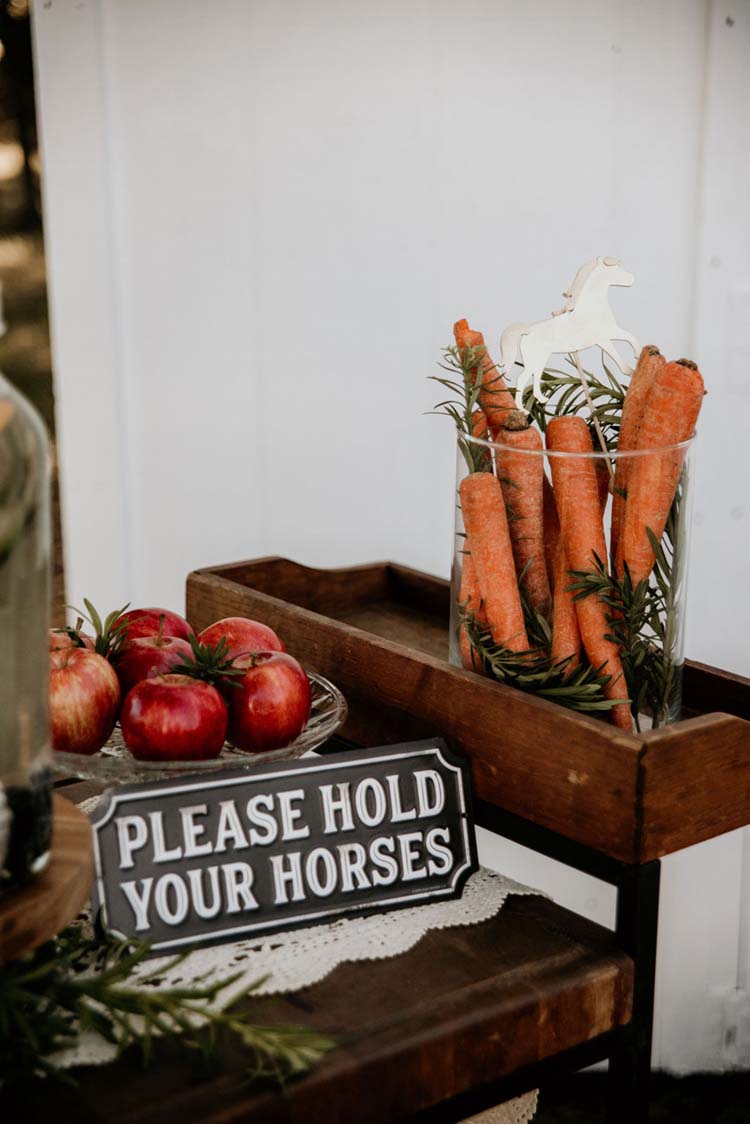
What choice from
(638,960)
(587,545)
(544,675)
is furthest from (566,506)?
(638,960)

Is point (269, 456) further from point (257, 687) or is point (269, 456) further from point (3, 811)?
point (3, 811)

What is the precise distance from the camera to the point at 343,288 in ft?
5.03

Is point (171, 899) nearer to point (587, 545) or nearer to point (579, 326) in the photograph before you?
point (587, 545)

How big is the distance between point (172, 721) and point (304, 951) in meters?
0.20

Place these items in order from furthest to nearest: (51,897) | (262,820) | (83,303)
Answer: (83,303)
(262,820)
(51,897)

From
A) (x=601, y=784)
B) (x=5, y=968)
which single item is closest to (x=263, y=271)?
(x=601, y=784)

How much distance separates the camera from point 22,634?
2.09ft

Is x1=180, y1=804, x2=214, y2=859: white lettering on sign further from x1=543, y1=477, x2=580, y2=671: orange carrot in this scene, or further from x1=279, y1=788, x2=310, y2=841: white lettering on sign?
x1=543, y1=477, x2=580, y2=671: orange carrot

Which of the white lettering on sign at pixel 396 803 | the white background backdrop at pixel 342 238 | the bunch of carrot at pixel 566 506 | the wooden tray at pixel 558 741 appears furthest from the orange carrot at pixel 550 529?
the white background backdrop at pixel 342 238

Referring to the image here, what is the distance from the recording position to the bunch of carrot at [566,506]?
95 cm

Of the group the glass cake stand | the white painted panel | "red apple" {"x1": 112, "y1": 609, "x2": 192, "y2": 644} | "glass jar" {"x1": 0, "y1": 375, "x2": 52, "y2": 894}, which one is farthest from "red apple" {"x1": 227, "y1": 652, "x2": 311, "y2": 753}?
the white painted panel

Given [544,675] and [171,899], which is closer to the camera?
[171,899]

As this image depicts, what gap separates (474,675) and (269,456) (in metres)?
0.67

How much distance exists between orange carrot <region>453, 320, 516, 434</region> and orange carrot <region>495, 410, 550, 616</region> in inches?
0.7
